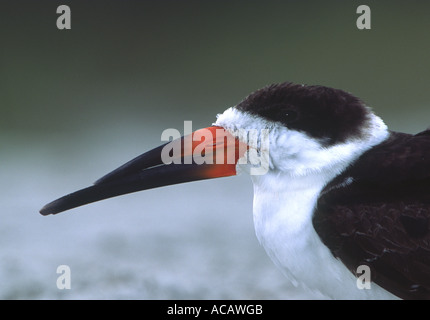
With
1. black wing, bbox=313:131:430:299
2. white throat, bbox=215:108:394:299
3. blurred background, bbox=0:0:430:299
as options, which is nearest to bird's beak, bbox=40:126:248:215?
white throat, bbox=215:108:394:299

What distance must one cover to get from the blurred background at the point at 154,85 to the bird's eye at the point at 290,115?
2138 millimetres

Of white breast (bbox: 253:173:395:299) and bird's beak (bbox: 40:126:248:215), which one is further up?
bird's beak (bbox: 40:126:248:215)

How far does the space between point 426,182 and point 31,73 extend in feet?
20.2

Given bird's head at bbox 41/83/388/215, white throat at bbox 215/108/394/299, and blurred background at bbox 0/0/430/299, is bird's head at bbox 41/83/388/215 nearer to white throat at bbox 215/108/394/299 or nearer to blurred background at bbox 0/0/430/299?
white throat at bbox 215/108/394/299

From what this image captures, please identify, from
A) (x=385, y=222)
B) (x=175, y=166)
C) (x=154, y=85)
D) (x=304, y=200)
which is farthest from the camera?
(x=154, y=85)

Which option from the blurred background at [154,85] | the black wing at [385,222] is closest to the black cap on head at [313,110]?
the black wing at [385,222]

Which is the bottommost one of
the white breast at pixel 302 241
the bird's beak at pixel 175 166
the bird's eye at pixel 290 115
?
the white breast at pixel 302 241

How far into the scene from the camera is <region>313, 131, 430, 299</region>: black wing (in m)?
2.94

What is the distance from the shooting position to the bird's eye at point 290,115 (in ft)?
10.1

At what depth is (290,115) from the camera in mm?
3080

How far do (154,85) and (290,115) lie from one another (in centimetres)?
579

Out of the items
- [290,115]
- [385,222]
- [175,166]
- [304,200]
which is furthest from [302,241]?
[175,166]

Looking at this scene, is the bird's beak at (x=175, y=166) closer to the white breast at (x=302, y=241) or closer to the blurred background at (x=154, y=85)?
the white breast at (x=302, y=241)

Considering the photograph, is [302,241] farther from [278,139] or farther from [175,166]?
[175,166]
